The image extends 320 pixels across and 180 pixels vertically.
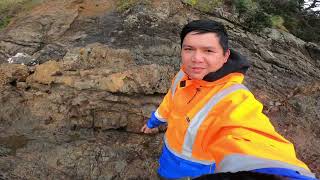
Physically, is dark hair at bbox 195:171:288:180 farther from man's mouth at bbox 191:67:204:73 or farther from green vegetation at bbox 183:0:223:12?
green vegetation at bbox 183:0:223:12

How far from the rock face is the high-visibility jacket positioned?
1.75m

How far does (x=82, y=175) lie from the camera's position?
4.21 metres

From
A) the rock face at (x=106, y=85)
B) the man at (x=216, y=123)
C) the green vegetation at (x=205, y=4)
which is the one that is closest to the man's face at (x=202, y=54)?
the man at (x=216, y=123)

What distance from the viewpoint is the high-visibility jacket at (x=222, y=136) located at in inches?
69.2

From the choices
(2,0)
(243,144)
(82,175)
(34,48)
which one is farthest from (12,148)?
(2,0)

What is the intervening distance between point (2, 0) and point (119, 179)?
6617 mm

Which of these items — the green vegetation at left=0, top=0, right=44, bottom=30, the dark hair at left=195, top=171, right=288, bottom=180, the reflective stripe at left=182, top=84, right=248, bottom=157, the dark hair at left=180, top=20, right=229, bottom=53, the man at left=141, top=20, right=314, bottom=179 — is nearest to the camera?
the dark hair at left=195, top=171, right=288, bottom=180

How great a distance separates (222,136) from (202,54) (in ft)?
2.28

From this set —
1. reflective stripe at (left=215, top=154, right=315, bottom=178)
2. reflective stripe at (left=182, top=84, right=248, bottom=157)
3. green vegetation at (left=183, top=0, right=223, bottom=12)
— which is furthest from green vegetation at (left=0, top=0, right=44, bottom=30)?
reflective stripe at (left=215, top=154, right=315, bottom=178)

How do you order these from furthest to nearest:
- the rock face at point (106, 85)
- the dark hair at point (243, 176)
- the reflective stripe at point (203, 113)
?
the rock face at point (106, 85), the reflective stripe at point (203, 113), the dark hair at point (243, 176)

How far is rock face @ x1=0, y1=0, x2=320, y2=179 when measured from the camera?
175 inches

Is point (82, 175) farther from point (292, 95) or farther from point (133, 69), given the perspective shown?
point (292, 95)

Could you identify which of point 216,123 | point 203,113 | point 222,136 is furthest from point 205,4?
point 222,136

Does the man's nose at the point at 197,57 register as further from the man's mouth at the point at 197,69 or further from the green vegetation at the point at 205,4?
the green vegetation at the point at 205,4
